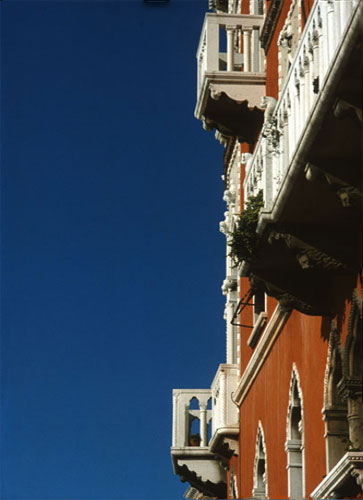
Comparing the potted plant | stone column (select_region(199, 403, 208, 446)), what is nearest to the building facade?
stone column (select_region(199, 403, 208, 446))

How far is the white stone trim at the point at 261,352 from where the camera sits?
1548 centimetres

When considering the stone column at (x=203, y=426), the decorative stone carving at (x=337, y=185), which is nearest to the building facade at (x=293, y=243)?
the decorative stone carving at (x=337, y=185)

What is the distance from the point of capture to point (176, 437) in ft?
75.7

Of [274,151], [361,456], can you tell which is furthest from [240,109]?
[361,456]

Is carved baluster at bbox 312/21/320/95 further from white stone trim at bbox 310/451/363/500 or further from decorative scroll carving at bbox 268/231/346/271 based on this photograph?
white stone trim at bbox 310/451/363/500

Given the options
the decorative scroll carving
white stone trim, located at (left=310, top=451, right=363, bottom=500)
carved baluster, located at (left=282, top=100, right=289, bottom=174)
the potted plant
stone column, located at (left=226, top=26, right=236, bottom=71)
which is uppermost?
stone column, located at (left=226, top=26, right=236, bottom=71)

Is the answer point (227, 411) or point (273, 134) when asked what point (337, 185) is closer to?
point (273, 134)

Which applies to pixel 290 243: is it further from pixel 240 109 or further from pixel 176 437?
pixel 176 437

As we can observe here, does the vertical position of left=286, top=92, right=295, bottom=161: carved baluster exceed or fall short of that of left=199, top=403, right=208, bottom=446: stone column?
it exceeds it

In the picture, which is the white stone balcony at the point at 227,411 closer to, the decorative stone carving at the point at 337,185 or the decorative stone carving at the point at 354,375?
the decorative stone carving at the point at 354,375

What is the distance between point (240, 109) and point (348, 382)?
7.35m

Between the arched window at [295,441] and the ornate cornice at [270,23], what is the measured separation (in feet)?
18.1

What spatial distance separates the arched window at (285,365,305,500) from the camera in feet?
46.1

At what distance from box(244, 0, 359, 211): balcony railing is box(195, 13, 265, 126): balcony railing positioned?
4.45 m
